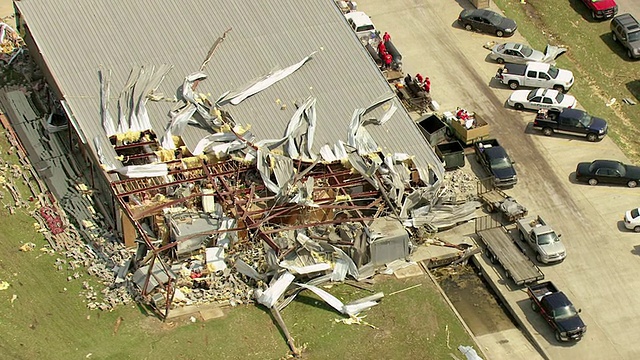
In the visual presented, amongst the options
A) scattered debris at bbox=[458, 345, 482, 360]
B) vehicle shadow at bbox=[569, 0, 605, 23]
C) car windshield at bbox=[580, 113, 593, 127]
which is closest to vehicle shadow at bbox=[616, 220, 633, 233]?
car windshield at bbox=[580, 113, 593, 127]

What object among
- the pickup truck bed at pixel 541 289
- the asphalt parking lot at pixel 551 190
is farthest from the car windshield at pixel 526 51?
the pickup truck bed at pixel 541 289

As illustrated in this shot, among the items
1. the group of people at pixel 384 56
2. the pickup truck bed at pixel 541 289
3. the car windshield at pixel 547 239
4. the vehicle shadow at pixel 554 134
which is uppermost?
the group of people at pixel 384 56

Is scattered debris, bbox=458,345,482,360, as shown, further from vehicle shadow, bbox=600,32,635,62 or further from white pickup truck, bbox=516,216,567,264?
vehicle shadow, bbox=600,32,635,62

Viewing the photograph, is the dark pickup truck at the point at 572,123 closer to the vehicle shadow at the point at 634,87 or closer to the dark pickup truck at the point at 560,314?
the vehicle shadow at the point at 634,87

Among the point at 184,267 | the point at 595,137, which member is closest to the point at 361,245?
the point at 184,267

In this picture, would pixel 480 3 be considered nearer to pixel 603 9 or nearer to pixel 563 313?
pixel 603 9

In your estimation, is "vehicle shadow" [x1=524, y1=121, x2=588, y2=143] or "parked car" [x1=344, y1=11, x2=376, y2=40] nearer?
"vehicle shadow" [x1=524, y1=121, x2=588, y2=143]
